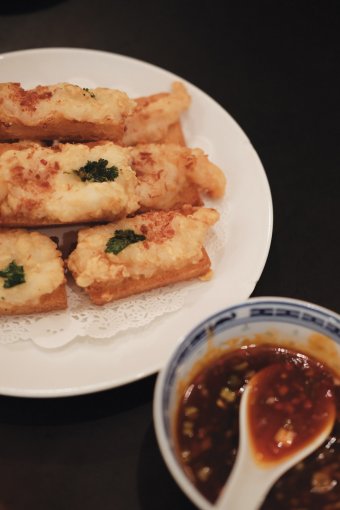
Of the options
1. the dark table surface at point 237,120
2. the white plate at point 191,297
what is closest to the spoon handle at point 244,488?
the dark table surface at point 237,120

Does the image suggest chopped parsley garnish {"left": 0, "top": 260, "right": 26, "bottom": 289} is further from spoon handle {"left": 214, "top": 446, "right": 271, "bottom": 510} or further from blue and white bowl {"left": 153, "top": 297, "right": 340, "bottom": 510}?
spoon handle {"left": 214, "top": 446, "right": 271, "bottom": 510}

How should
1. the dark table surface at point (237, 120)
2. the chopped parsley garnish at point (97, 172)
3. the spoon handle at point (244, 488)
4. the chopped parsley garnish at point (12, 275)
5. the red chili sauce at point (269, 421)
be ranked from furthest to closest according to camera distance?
the chopped parsley garnish at point (97, 172) < the chopped parsley garnish at point (12, 275) < the dark table surface at point (237, 120) < the red chili sauce at point (269, 421) < the spoon handle at point (244, 488)

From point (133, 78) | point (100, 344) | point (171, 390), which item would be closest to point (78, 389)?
point (100, 344)

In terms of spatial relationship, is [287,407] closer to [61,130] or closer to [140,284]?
[140,284]

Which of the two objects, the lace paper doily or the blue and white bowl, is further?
the lace paper doily

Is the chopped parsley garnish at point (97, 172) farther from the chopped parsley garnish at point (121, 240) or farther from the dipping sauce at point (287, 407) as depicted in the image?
the dipping sauce at point (287, 407)

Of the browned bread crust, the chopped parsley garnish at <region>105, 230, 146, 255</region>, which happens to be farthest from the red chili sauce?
the browned bread crust
